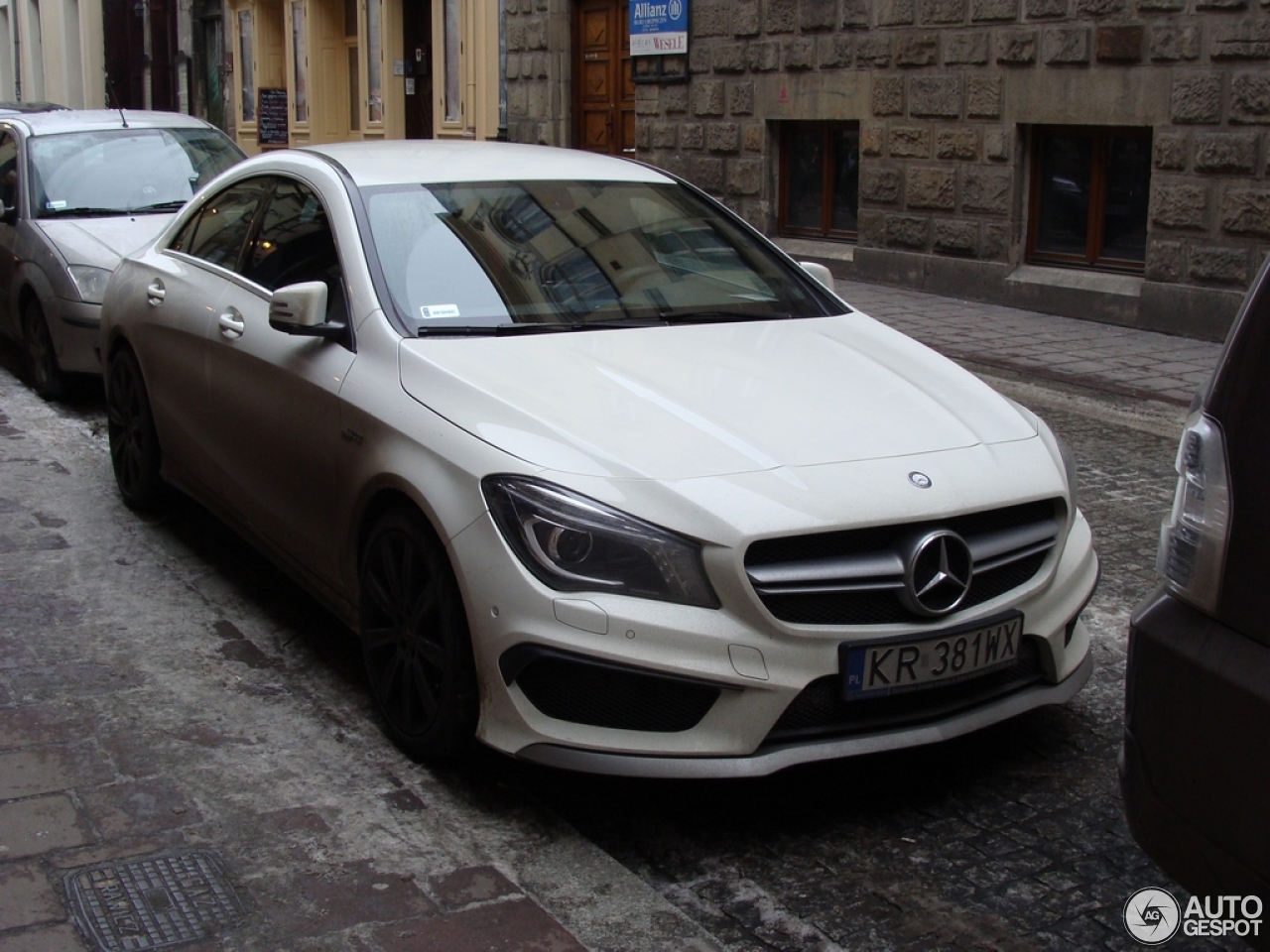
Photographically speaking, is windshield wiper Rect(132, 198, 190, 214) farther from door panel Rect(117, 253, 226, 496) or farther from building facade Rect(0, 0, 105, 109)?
building facade Rect(0, 0, 105, 109)

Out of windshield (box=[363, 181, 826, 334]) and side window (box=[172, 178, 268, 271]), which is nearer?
windshield (box=[363, 181, 826, 334])

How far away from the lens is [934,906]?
3389 mm

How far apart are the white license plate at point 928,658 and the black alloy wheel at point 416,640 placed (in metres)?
0.93

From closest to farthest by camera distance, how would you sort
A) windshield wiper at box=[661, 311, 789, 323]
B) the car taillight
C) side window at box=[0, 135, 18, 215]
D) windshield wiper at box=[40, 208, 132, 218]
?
the car taillight
windshield wiper at box=[661, 311, 789, 323]
windshield wiper at box=[40, 208, 132, 218]
side window at box=[0, 135, 18, 215]

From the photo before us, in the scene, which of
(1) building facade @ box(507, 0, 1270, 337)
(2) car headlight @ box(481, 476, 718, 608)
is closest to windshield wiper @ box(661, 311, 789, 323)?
(2) car headlight @ box(481, 476, 718, 608)

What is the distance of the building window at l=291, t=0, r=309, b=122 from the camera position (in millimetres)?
25438

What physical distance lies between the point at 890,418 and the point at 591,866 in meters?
1.38

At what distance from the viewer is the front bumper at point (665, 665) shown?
348 centimetres

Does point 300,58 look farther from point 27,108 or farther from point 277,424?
point 277,424

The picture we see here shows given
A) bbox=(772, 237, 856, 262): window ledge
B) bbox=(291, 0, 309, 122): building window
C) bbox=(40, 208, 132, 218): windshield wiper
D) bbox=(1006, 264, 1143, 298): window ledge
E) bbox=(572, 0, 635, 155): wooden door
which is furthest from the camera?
bbox=(291, 0, 309, 122): building window

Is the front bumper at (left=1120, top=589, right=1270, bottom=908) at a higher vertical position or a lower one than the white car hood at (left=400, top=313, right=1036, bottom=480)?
lower

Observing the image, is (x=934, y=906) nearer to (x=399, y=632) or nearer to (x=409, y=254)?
(x=399, y=632)

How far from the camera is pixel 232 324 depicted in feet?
17.4

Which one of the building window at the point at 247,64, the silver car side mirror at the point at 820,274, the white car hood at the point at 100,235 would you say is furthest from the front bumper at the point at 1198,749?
the building window at the point at 247,64
